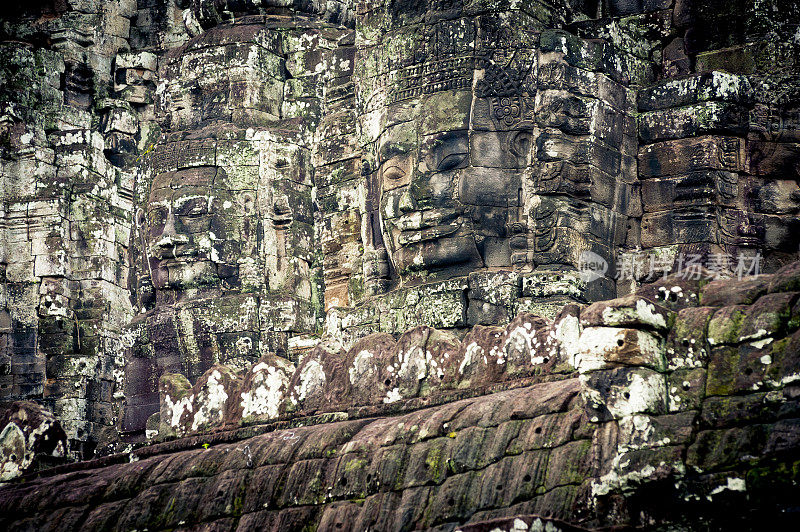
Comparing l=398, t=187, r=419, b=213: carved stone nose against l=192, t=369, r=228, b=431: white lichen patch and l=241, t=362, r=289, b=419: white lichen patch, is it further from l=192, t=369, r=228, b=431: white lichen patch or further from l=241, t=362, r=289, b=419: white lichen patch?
l=192, t=369, r=228, b=431: white lichen patch

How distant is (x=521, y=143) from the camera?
20609 mm

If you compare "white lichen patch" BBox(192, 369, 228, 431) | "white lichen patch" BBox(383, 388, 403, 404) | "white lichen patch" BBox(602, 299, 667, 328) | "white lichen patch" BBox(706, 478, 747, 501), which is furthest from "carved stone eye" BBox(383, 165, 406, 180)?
"white lichen patch" BBox(706, 478, 747, 501)

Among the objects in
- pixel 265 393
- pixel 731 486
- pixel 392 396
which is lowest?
pixel 731 486

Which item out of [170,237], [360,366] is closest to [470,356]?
[360,366]

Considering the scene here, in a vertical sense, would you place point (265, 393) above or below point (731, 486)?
above

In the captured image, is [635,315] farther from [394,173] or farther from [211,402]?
[394,173]

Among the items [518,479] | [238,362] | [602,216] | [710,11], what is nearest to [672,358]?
[518,479]

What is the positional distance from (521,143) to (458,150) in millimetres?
849

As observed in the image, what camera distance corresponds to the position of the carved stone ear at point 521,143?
67.5ft

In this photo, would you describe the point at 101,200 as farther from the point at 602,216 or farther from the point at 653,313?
the point at 653,313

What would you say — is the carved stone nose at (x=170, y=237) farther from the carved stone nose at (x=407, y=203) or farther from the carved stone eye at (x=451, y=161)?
the carved stone eye at (x=451, y=161)

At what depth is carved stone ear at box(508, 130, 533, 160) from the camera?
20.6m

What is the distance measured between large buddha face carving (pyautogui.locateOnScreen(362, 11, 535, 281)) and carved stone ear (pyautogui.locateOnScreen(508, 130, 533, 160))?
0.5 inches

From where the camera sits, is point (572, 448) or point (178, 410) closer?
point (572, 448)
